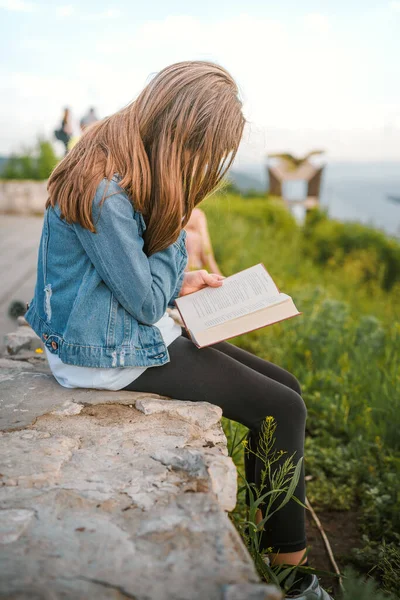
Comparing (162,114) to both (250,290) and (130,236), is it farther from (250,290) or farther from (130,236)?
(250,290)

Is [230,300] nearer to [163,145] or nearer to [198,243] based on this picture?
[163,145]

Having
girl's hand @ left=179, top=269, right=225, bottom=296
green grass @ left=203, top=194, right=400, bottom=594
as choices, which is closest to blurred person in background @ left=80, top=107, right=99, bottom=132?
green grass @ left=203, top=194, right=400, bottom=594

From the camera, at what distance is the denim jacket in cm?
163

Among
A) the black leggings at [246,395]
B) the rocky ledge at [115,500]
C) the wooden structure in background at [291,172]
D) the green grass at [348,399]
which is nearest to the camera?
the rocky ledge at [115,500]

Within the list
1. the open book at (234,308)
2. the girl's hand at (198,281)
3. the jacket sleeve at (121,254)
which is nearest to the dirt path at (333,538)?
the open book at (234,308)

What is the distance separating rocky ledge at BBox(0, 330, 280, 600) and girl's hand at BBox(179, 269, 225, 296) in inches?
16.8

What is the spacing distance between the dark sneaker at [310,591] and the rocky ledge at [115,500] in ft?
1.61

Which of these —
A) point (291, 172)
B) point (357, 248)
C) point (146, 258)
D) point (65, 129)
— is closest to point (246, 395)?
point (146, 258)

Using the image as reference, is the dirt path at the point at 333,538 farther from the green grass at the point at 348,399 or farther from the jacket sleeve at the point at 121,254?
the jacket sleeve at the point at 121,254

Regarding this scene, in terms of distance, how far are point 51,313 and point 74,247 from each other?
0.24 meters

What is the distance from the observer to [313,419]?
3.11 meters

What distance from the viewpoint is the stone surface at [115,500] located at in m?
1.06

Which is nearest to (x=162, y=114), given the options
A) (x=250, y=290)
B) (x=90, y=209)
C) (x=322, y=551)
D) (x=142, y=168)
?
(x=142, y=168)

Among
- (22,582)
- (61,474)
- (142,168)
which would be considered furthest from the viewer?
(142,168)
